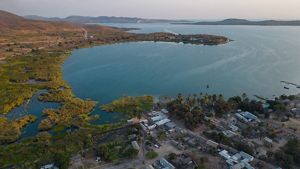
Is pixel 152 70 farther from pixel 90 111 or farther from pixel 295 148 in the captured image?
pixel 295 148

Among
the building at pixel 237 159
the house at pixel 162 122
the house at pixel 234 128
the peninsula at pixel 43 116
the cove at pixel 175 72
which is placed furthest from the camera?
the cove at pixel 175 72

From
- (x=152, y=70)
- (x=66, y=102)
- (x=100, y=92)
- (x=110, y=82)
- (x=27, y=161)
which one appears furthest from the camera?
(x=152, y=70)

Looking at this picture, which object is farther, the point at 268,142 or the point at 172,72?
the point at 172,72

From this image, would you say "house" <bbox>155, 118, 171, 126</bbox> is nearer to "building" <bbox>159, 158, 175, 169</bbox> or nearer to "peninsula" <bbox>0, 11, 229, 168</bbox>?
"peninsula" <bbox>0, 11, 229, 168</bbox>

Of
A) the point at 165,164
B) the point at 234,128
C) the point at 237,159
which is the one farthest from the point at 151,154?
the point at 234,128

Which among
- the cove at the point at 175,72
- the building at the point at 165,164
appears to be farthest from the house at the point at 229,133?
the cove at the point at 175,72

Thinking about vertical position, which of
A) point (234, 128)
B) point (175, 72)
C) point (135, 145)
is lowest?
point (234, 128)

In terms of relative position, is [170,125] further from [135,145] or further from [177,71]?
[177,71]

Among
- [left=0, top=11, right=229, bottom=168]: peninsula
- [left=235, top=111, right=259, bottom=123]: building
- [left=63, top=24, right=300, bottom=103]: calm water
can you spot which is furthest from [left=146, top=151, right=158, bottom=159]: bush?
[left=63, top=24, right=300, bottom=103]: calm water

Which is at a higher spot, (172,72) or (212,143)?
(172,72)

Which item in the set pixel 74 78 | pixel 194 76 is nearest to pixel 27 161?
pixel 74 78

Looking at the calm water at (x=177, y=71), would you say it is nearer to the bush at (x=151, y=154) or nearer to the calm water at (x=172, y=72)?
the calm water at (x=172, y=72)
